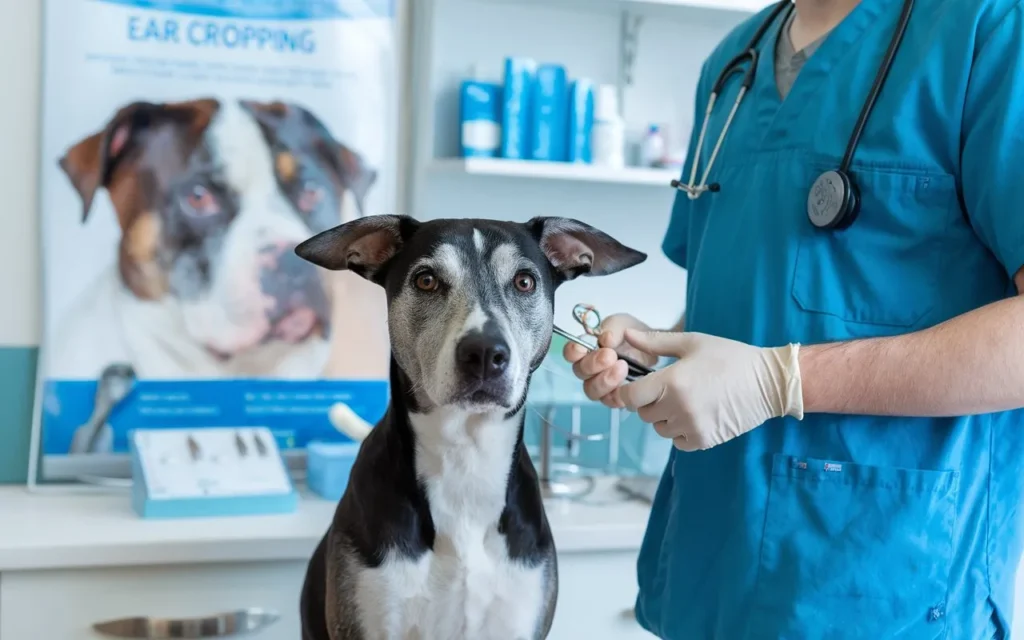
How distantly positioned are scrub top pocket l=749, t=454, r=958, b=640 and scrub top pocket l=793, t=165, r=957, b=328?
0.19 metres

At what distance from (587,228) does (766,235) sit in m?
0.25

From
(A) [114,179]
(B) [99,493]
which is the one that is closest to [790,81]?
(A) [114,179]

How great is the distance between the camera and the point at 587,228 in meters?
1.35

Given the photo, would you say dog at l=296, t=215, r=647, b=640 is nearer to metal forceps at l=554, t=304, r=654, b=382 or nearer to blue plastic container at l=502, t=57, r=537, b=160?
metal forceps at l=554, t=304, r=654, b=382

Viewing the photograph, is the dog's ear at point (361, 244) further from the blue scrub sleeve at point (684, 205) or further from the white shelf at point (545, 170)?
the white shelf at point (545, 170)

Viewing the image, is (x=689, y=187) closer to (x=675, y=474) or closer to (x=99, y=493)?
(x=675, y=474)

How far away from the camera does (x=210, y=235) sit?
81.7 inches

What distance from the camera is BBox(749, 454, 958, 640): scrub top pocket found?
1.12 m

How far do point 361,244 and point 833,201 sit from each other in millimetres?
625

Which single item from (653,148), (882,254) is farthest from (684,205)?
(653,148)

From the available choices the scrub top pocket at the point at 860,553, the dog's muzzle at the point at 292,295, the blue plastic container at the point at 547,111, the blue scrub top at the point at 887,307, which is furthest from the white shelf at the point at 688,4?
the scrub top pocket at the point at 860,553

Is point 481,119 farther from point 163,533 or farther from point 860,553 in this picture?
point 860,553

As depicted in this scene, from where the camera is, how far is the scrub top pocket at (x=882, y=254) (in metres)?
1.11

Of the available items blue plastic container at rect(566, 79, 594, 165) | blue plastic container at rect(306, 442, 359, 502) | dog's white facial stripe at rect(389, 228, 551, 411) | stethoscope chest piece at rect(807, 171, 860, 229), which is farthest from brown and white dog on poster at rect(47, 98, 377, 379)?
stethoscope chest piece at rect(807, 171, 860, 229)
